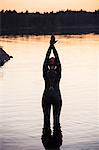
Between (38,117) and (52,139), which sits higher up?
(52,139)

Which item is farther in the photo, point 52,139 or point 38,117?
point 38,117

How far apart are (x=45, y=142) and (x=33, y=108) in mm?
8669

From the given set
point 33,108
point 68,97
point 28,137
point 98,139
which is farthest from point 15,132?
point 68,97

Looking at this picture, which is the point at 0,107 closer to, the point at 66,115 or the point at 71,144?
the point at 66,115

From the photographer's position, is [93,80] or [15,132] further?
[93,80]

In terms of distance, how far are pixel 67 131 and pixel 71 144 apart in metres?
2.47

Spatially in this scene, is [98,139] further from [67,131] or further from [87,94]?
[87,94]

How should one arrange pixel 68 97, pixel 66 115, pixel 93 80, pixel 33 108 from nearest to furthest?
pixel 66 115 → pixel 33 108 → pixel 68 97 → pixel 93 80

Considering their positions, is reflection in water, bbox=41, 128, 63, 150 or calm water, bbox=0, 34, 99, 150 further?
calm water, bbox=0, 34, 99, 150

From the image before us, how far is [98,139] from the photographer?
1839cm

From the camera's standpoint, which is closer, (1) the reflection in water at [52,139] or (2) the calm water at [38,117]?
(1) the reflection in water at [52,139]

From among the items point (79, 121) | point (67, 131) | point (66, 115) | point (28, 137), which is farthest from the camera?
point (66, 115)

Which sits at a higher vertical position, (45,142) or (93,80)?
(45,142)

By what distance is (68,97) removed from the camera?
3119 centimetres
